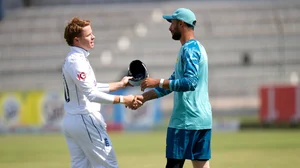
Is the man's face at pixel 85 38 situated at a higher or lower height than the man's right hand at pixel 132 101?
higher

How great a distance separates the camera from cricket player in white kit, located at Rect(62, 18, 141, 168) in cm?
771

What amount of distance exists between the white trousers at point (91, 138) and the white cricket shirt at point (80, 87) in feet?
0.29

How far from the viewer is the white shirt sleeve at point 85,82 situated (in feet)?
25.1

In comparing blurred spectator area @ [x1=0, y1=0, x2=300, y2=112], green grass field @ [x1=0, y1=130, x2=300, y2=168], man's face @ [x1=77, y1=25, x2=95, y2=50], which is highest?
man's face @ [x1=77, y1=25, x2=95, y2=50]

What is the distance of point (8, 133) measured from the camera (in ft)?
83.0

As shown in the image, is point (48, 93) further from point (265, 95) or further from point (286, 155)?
point (286, 155)

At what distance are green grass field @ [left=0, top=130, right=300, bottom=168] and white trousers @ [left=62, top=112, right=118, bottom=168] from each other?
5.18m

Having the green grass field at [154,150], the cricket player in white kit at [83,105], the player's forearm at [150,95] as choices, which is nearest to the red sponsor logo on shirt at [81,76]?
the cricket player in white kit at [83,105]

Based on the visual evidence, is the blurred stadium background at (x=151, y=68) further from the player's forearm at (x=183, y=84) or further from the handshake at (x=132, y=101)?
the player's forearm at (x=183, y=84)

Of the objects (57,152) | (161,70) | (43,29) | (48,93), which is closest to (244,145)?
(57,152)

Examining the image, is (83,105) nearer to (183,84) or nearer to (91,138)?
(91,138)

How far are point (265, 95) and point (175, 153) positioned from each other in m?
17.4

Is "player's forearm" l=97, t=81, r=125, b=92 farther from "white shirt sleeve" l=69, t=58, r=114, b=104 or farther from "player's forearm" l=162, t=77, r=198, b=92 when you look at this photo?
"player's forearm" l=162, t=77, r=198, b=92

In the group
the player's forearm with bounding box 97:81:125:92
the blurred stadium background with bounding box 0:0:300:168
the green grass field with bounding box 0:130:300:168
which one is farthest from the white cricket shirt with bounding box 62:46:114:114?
the blurred stadium background with bounding box 0:0:300:168
